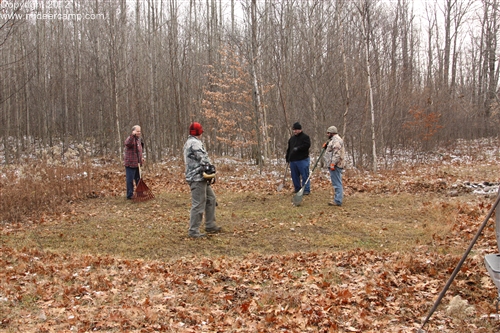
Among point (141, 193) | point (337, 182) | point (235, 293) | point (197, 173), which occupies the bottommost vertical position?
point (235, 293)

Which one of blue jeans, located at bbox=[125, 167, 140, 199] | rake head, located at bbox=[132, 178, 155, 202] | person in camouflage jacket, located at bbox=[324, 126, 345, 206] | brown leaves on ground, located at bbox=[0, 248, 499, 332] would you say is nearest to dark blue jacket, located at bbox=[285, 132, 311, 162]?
person in camouflage jacket, located at bbox=[324, 126, 345, 206]

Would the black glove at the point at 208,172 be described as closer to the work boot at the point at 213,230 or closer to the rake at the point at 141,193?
the work boot at the point at 213,230

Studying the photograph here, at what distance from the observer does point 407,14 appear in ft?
109

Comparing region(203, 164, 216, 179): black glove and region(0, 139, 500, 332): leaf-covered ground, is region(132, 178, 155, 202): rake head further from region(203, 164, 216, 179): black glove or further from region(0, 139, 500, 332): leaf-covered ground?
region(203, 164, 216, 179): black glove

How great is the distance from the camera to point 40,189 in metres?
11.6

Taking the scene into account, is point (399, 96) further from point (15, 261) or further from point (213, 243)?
point (15, 261)

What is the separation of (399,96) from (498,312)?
737 inches

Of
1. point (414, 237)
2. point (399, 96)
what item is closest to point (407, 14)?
point (399, 96)

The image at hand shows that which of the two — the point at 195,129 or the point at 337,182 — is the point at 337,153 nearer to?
the point at 337,182

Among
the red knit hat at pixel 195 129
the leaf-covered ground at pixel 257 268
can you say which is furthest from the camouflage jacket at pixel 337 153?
the red knit hat at pixel 195 129

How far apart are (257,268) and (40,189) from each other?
8.11 m

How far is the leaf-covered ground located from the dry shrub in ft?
1.93

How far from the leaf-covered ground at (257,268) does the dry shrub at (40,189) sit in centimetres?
59

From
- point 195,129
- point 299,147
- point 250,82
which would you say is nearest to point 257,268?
point 195,129
